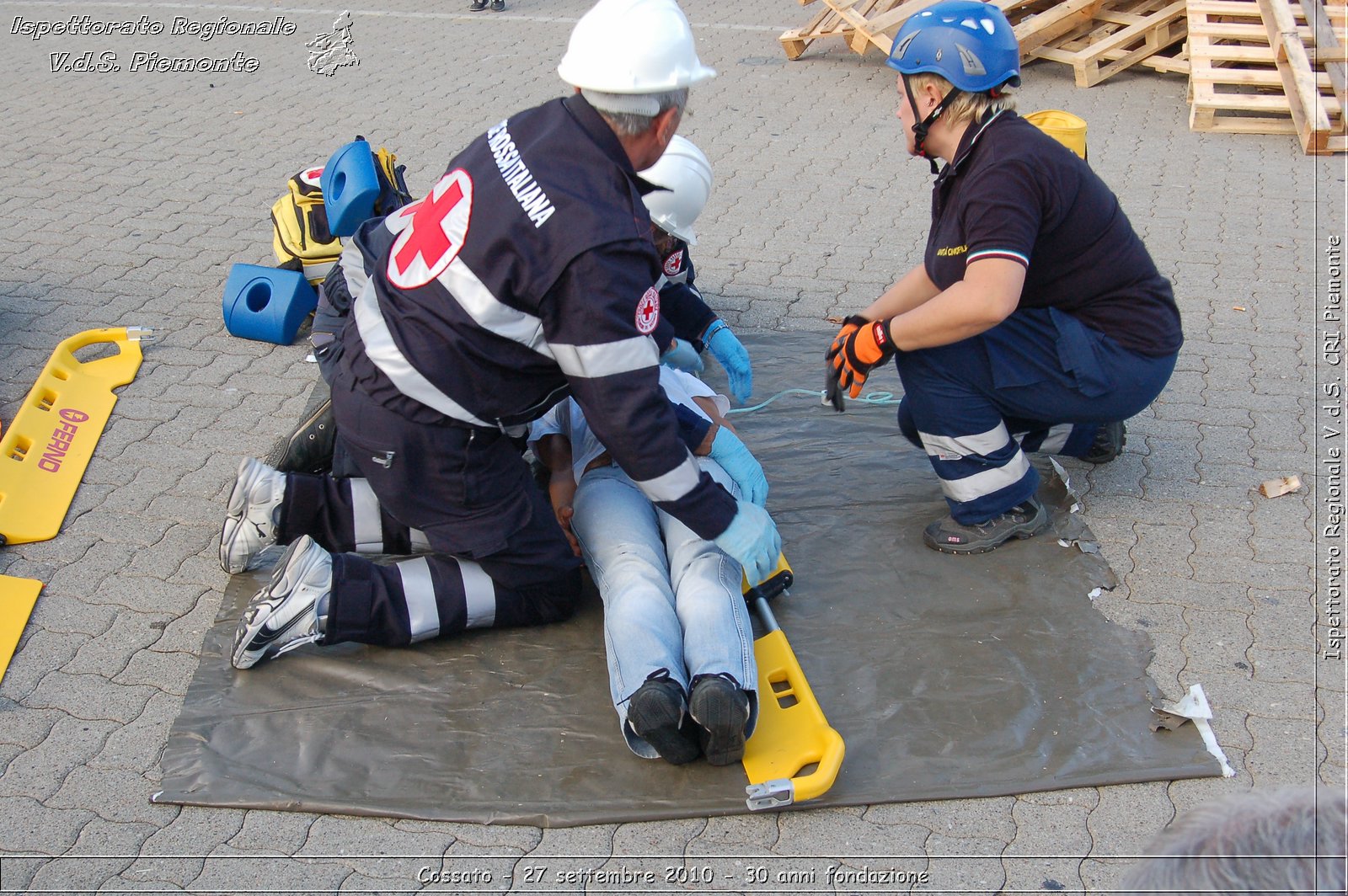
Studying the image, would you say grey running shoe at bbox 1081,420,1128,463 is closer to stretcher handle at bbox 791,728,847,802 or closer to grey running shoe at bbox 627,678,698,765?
stretcher handle at bbox 791,728,847,802

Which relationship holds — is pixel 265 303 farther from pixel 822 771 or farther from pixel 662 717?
pixel 822 771

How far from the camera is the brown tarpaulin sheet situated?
2.50 m

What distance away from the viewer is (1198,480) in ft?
12.0

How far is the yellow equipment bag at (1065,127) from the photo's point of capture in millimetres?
3998

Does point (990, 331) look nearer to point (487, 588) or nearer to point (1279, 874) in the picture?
point (487, 588)

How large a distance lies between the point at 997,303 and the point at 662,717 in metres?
1.41

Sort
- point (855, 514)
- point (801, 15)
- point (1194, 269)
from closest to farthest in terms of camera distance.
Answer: point (855, 514), point (1194, 269), point (801, 15)

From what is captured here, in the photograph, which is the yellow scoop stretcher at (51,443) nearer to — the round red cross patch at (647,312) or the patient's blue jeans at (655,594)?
the patient's blue jeans at (655,594)

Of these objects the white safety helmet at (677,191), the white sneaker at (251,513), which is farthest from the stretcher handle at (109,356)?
the white safety helmet at (677,191)

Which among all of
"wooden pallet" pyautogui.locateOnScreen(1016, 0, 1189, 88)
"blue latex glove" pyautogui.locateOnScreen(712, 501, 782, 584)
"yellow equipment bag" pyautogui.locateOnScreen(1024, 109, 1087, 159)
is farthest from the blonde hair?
"wooden pallet" pyautogui.locateOnScreen(1016, 0, 1189, 88)

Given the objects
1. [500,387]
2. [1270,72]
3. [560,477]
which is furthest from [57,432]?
[1270,72]

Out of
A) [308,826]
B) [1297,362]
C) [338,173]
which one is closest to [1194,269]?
[1297,362]

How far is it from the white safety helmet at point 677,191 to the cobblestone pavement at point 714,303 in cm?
131

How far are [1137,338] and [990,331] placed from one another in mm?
445
